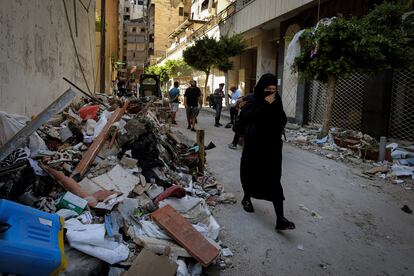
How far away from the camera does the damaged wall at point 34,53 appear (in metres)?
4.88

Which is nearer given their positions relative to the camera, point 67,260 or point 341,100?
point 67,260

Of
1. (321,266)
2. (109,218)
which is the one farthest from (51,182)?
(321,266)

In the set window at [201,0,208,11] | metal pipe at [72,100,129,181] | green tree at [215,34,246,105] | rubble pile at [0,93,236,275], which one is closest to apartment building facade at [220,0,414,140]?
green tree at [215,34,246,105]

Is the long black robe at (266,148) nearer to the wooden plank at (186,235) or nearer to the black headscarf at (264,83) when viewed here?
Answer: the black headscarf at (264,83)

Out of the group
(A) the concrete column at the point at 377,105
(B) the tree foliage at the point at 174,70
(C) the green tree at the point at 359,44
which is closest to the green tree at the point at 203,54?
(A) the concrete column at the point at 377,105

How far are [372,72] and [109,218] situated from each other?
7680 millimetres

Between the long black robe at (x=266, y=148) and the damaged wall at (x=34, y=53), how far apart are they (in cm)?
341

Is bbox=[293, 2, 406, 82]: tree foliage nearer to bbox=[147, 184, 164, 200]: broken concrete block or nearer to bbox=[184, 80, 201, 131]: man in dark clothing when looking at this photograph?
bbox=[184, 80, 201, 131]: man in dark clothing

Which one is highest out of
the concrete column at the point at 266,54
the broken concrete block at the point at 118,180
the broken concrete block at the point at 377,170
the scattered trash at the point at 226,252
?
the concrete column at the point at 266,54

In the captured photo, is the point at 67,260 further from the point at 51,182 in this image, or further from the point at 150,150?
the point at 150,150

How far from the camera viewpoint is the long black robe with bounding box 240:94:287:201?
403 centimetres

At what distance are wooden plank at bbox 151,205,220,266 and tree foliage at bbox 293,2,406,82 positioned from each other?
6648mm

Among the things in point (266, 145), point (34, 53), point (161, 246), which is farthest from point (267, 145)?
point (34, 53)

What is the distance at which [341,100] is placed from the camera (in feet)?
39.0
